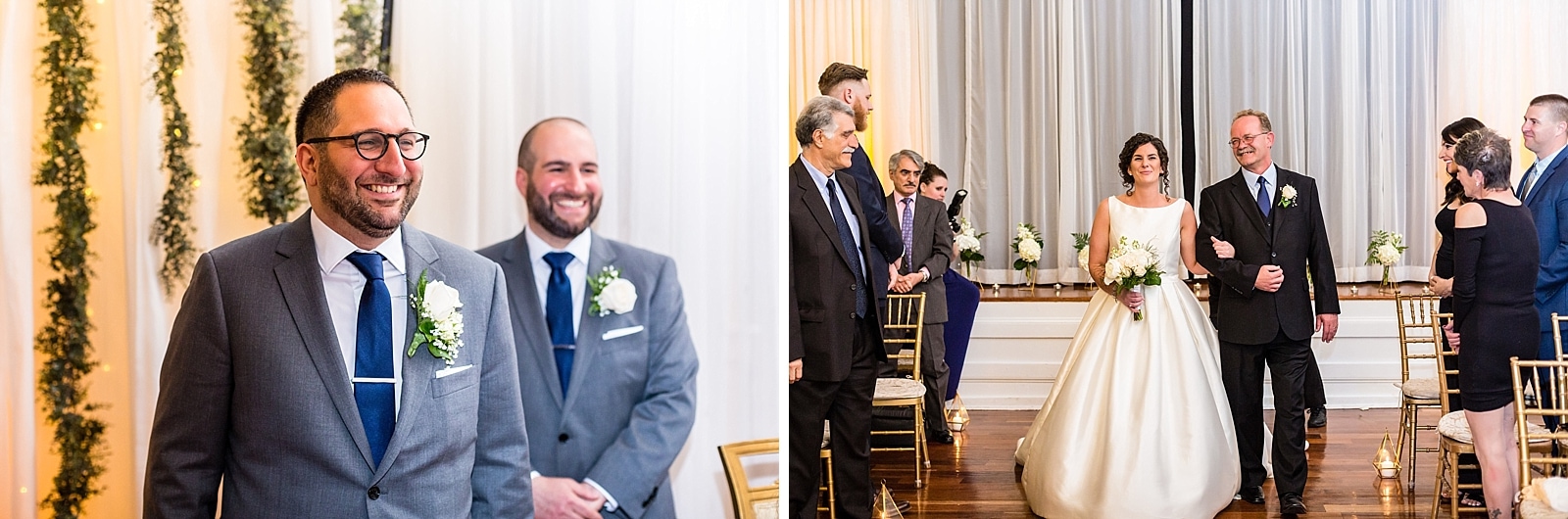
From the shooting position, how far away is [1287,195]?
4840 millimetres

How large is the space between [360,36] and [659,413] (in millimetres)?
864

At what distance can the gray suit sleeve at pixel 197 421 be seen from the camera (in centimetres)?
196

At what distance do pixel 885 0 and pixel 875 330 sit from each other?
214 inches

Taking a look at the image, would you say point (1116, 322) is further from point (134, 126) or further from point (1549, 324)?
point (134, 126)

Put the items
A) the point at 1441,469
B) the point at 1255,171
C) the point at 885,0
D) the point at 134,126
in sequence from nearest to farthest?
the point at 134,126, the point at 1441,469, the point at 1255,171, the point at 885,0

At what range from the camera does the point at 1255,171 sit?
495 centimetres

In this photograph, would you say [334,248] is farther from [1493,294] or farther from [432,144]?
[1493,294]

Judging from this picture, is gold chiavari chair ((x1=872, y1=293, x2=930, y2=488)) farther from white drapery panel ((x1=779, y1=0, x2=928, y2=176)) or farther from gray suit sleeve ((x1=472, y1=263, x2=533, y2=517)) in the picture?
gray suit sleeve ((x1=472, y1=263, x2=533, y2=517))

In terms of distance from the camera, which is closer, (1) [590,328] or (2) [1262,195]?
(1) [590,328]

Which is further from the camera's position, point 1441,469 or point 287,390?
point 1441,469

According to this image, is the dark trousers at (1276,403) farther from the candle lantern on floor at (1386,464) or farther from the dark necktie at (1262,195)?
the candle lantern on floor at (1386,464)

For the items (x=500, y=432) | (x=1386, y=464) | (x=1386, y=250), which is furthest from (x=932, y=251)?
(x=500, y=432)

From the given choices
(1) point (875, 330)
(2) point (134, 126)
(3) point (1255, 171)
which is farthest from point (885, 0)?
(2) point (134, 126)

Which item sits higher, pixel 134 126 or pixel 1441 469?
pixel 134 126
